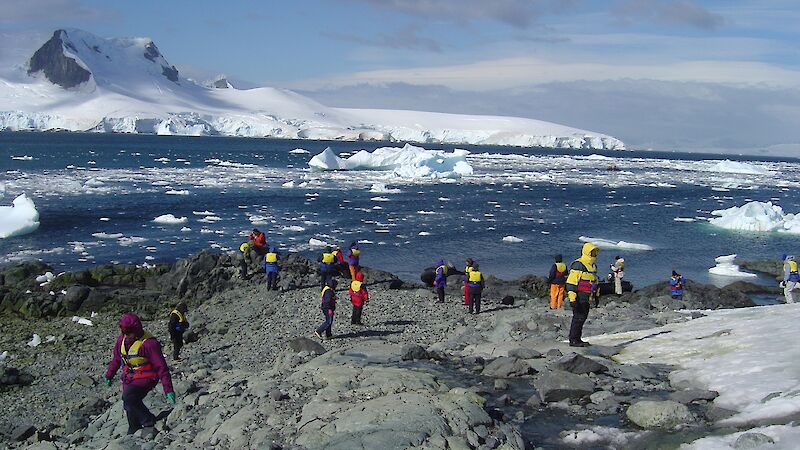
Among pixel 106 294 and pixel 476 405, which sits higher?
pixel 476 405

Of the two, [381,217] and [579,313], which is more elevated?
[579,313]

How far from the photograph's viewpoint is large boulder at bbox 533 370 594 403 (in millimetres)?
7719

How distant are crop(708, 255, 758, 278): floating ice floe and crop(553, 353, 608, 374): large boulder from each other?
22.8 metres

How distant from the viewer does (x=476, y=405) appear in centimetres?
705

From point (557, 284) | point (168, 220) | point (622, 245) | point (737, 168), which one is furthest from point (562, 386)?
point (737, 168)

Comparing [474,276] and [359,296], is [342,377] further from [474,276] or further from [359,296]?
[474,276]

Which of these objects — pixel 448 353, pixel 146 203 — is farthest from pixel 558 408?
pixel 146 203

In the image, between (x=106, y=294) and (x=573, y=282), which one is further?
(x=106, y=294)

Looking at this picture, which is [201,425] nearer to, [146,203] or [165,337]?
[165,337]

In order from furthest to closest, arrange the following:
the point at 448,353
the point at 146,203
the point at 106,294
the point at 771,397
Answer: the point at 146,203
the point at 106,294
the point at 448,353
the point at 771,397

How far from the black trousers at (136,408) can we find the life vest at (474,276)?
30.7ft

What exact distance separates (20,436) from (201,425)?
367cm

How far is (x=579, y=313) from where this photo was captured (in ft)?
33.3

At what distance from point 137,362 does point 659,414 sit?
5.37 m
